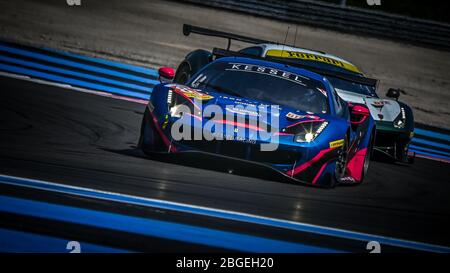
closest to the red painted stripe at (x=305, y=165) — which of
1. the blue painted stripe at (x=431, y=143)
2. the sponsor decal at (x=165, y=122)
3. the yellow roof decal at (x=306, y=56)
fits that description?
the sponsor decal at (x=165, y=122)

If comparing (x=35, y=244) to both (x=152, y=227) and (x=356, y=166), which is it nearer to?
(x=152, y=227)

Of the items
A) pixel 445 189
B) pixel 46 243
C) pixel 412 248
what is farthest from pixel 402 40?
pixel 46 243

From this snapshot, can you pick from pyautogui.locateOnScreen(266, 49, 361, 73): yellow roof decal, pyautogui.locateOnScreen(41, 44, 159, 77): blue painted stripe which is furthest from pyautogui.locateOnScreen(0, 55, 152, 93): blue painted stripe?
pyautogui.locateOnScreen(266, 49, 361, 73): yellow roof decal

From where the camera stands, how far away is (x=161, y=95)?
7512mm

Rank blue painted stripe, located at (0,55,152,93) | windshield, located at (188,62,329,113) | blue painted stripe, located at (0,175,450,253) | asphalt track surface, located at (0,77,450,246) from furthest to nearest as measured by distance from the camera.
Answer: blue painted stripe, located at (0,55,152,93), windshield, located at (188,62,329,113), asphalt track surface, located at (0,77,450,246), blue painted stripe, located at (0,175,450,253)

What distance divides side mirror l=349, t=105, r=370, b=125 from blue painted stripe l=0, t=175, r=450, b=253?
2.75 m

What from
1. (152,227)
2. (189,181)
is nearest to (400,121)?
(189,181)

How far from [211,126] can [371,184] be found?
2234mm

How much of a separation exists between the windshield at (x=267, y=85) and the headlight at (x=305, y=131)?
0.64 m

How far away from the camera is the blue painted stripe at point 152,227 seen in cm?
492

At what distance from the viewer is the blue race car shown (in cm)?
711

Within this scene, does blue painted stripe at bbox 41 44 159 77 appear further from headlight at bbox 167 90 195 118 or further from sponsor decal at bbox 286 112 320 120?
sponsor decal at bbox 286 112 320 120

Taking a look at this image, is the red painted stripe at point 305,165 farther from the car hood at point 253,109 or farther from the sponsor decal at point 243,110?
the sponsor decal at point 243,110
